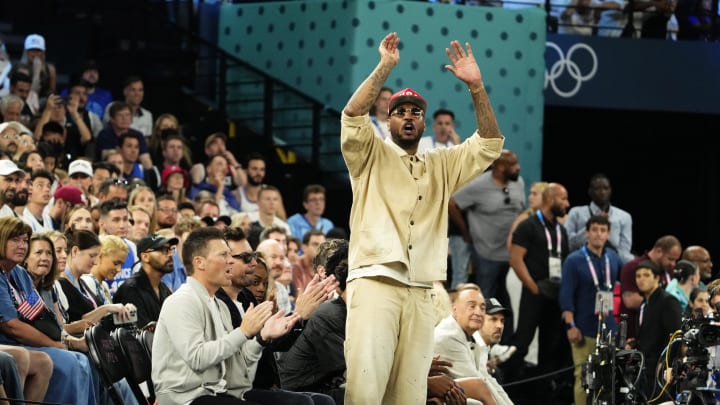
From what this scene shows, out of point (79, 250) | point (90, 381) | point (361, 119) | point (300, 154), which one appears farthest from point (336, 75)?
point (361, 119)

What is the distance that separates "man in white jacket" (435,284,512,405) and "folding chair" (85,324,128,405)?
2.33 metres

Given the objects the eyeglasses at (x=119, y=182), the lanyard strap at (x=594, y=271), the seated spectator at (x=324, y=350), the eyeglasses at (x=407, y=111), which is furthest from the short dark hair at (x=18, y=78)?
the eyeglasses at (x=407, y=111)

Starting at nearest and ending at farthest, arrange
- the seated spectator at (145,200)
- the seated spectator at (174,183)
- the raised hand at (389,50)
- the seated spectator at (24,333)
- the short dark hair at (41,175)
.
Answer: the raised hand at (389,50)
the seated spectator at (24,333)
the short dark hair at (41,175)
the seated spectator at (145,200)
the seated spectator at (174,183)

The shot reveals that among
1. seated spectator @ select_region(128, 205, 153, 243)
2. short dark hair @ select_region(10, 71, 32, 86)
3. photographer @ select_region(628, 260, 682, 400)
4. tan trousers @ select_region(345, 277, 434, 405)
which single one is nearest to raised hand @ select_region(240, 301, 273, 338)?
tan trousers @ select_region(345, 277, 434, 405)

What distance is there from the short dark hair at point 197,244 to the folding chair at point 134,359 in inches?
22.3

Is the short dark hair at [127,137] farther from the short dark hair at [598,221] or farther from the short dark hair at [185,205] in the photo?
the short dark hair at [598,221]

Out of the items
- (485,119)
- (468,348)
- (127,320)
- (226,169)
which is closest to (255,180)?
(226,169)

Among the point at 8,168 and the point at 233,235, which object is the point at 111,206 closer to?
the point at 8,168

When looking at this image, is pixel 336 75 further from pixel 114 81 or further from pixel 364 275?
pixel 364 275

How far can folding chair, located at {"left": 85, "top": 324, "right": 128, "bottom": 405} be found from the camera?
765cm

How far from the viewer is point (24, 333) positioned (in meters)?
8.05

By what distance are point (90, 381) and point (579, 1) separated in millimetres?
10910

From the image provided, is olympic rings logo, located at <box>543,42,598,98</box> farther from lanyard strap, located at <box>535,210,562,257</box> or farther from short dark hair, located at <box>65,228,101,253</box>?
short dark hair, located at <box>65,228,101,253</box>

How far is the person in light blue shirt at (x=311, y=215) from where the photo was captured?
1422 cm
